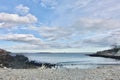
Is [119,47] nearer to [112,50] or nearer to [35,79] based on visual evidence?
[112,50]

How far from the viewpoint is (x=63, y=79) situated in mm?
17828

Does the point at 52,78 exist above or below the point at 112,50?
below

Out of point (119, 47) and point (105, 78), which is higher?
point (119, 47)

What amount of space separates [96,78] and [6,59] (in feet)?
100

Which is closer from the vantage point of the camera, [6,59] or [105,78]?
[105,78]

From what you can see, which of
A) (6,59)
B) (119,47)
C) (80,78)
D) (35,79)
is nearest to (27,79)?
(35,79)

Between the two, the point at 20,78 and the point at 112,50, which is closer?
the point at 20,78

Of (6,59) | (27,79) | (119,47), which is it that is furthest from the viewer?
(119,47)

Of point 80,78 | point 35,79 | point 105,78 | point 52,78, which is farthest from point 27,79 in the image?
point 105,78

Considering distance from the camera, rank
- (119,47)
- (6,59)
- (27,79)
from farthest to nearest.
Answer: (119,47)
(6,59)
(27,79)

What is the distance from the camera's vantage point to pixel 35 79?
59.0 feet

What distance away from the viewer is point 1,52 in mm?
47562

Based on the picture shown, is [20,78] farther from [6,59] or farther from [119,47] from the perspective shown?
[119,47]

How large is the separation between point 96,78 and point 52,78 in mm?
2684
